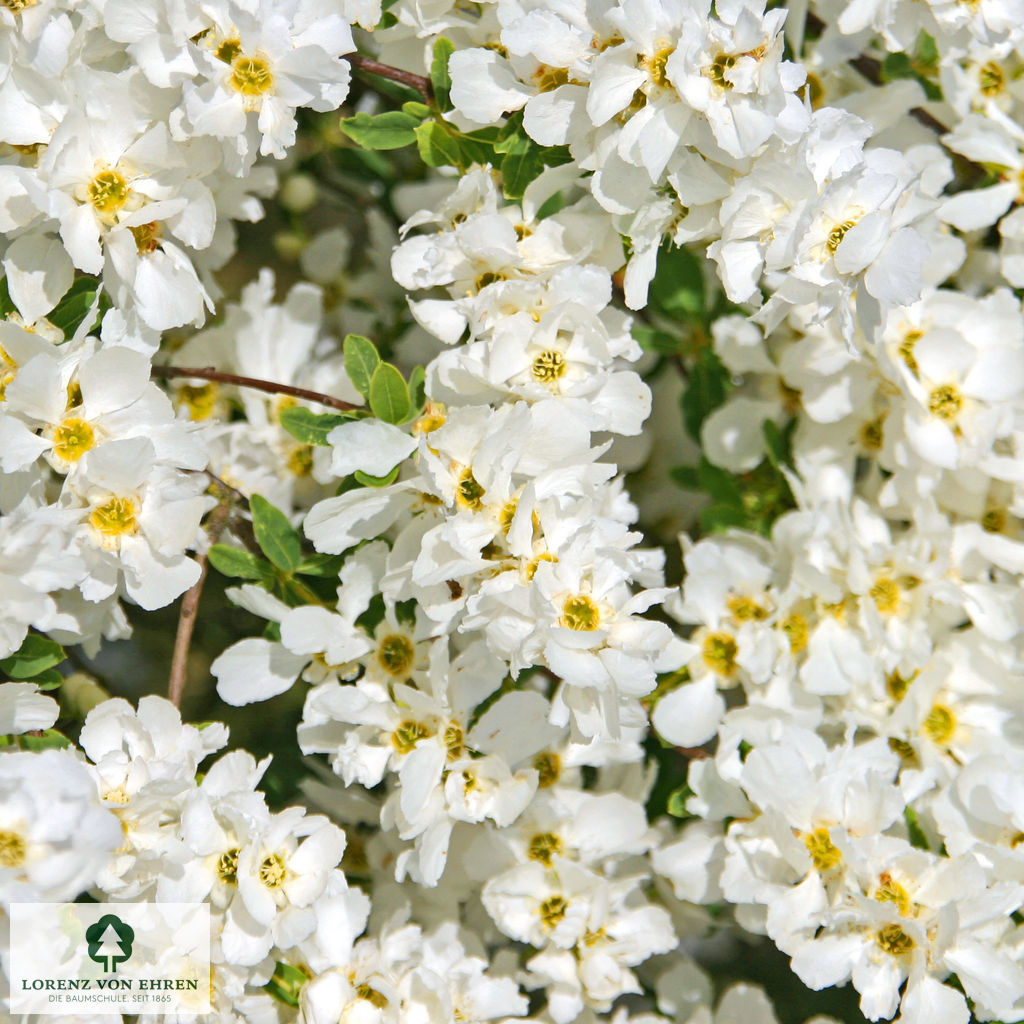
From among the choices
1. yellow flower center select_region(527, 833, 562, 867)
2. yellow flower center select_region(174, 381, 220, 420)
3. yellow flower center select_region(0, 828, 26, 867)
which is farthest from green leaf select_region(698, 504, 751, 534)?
yellow flower center select_region(0, 828, 26, 867)

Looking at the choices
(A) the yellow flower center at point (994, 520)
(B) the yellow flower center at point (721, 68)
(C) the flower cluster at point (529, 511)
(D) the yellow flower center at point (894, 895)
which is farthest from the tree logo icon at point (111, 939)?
(A) the yellow flower center at point (994, 520)

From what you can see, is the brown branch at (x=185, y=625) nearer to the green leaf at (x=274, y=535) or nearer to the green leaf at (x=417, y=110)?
the green leaf at (x=274, y=535)

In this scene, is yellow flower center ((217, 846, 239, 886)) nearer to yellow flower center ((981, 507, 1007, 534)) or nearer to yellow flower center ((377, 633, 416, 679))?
yellow flower center ((377, 633, 416, 679))

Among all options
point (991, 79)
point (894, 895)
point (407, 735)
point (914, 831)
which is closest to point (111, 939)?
point (407, 735)

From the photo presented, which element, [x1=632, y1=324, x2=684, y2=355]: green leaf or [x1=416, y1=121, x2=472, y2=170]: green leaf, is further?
[x1=632, y1=324, x2=684, y2=355]: green leaf

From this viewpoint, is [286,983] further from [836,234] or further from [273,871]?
[836,234]

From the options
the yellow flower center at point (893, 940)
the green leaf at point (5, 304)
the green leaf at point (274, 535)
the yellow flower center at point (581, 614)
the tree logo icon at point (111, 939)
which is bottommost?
the yellow flower center at point (893, 940)

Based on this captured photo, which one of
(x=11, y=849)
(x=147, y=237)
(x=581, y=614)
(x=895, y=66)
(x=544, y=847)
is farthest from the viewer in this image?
(x=895, y=66)
